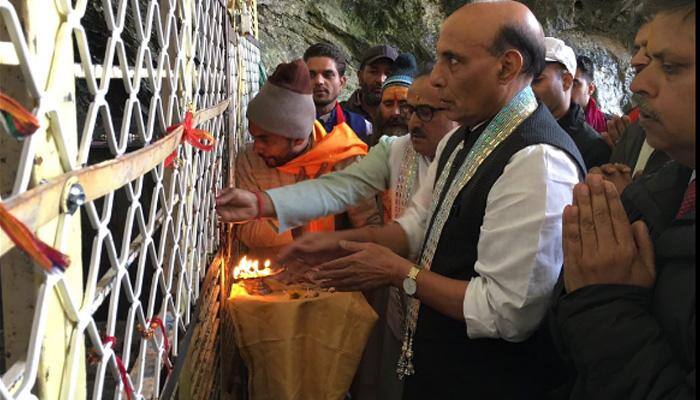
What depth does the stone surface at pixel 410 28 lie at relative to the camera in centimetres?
751

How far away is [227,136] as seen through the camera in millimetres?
2625

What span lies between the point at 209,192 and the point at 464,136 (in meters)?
0.97

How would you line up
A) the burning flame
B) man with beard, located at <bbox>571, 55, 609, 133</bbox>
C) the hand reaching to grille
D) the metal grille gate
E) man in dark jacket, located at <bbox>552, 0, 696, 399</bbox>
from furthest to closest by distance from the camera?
man with beard, located at <bbox>571, 55, 609, 133</bbox>
the burning flame
the hand reaching to grille
man in dark jacket, located at <bbox>552, 0, 696, 399</bbox>
the metal grille gate

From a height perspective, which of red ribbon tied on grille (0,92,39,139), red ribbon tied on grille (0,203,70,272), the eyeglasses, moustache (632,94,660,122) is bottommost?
the eyeglasses

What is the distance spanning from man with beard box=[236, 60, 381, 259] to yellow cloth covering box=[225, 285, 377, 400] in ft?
1.32

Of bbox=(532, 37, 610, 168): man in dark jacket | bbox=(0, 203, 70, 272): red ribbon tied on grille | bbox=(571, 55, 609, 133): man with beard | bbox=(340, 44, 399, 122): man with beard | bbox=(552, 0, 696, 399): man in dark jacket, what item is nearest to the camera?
bbox=(0, 203, 70, 272): red ribbon tied on grille

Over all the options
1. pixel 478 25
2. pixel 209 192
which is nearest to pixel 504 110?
pixel 478 25

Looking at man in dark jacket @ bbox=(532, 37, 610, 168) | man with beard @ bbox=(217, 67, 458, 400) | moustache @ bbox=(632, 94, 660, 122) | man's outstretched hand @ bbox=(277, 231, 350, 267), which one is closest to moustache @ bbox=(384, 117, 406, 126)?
man with beard @ bbox=(217, 67, 458, 400)

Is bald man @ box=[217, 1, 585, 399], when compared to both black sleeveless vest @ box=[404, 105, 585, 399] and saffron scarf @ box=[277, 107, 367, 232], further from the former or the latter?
saffron scarf @ box=[277, 107, 367, 232]

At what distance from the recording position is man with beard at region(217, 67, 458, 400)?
A: 7.36 feet

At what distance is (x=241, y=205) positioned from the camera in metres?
2.24

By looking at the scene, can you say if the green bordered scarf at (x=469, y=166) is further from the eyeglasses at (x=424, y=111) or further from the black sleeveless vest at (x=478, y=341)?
the eyeglasses at (x=424, y=111)

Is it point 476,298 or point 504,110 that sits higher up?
point 504,110

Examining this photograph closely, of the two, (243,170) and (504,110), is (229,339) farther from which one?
(504,110)
